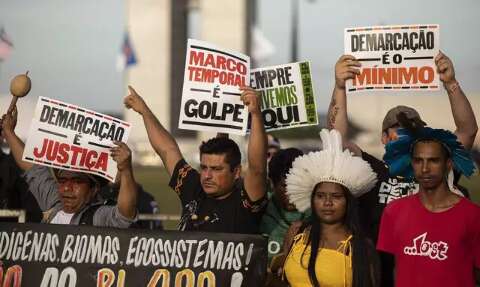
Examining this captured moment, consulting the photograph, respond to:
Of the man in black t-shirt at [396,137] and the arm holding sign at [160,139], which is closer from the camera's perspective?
the man in black t-shirt at [396,137]

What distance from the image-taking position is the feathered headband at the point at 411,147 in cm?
666

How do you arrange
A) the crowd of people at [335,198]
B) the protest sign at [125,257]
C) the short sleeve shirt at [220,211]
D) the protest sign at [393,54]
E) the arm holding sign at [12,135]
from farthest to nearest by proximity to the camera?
the arm holding sign at [12,135]
the protest sign at [393,54]
the short sleeve shirt at [220,211]
the protest sign at [125,257]
the crowd of people at [335,198]

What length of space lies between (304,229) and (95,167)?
66.1 inches

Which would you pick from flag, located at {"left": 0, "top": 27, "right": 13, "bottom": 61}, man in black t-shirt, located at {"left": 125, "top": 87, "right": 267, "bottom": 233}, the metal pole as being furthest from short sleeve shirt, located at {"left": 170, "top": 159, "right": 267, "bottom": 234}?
the metal pole

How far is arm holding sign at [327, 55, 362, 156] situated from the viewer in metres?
7.88

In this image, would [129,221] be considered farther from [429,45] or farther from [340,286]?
[429,45]

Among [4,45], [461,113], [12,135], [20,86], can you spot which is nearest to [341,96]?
[461,113]

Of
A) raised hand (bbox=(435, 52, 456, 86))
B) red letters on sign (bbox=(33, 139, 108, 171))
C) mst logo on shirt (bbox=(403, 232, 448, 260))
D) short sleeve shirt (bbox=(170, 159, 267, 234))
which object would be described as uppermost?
raised hand (bbox=(435, 52, 456, 86))

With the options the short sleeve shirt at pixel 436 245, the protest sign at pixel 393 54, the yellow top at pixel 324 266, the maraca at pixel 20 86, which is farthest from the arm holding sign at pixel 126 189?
the short sleeve shirt at pixel 436 245

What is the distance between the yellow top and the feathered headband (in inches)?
20.2

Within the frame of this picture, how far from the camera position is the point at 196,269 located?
7.15 m

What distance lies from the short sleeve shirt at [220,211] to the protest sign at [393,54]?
1264 millimetres

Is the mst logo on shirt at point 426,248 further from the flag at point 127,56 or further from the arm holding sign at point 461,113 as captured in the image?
the flag at point 127,56

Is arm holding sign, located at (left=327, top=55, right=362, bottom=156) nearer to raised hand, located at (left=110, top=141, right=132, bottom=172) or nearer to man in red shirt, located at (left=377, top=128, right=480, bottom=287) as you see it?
man in red shirt, located at (left=377, top=128, right=480, bottom=287)
